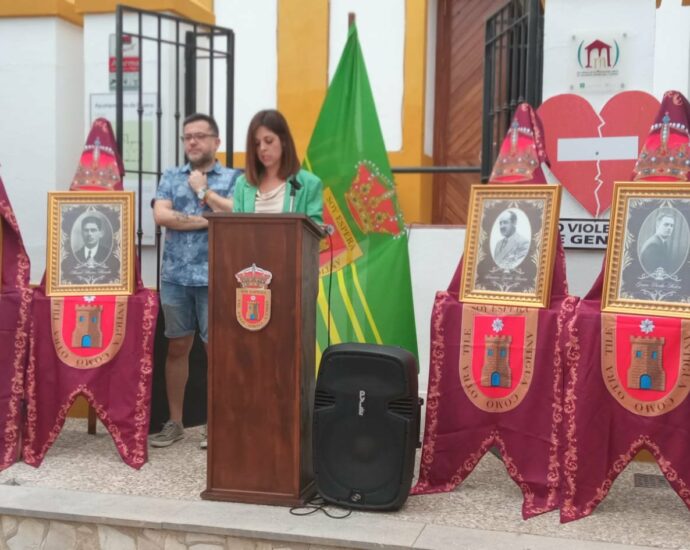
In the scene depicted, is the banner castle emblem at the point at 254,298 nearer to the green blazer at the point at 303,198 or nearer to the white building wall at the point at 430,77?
the green blazer at the point at 303,198

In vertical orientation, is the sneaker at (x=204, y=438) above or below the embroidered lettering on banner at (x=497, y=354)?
below

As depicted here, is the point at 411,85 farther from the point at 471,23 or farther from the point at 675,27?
the point at 675,27

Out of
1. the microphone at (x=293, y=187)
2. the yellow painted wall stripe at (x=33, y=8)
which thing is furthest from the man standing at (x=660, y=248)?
the yellow painted wall stripe at (x=33, y=8)

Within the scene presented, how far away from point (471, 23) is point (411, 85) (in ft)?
2.68

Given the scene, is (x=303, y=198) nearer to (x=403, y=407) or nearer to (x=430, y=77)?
(x=403, y=407)

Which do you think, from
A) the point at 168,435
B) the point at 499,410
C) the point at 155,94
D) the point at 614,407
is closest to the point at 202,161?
the point at 168,435

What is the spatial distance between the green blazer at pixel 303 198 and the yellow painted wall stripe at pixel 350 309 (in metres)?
1.07

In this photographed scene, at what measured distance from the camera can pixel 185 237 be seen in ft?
15.5

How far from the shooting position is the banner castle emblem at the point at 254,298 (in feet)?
12.4

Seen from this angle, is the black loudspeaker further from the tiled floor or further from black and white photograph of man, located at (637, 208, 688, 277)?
black and white photograph of man, located at (637, 208, 688, 277)

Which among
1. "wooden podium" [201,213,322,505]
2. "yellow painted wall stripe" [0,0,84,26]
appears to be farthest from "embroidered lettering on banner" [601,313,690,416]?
"yellow painted wall stripe" [0,0,84,26]

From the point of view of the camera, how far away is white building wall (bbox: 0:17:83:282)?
6043 millimetres

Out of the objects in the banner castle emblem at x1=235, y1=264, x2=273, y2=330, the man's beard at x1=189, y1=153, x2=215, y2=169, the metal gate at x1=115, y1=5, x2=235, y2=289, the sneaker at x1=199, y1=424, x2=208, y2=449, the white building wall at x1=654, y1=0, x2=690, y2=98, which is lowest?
the sneaker at x1=199, y1=424, x2=208, y2=449

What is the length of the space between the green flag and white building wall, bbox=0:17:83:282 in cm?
176
